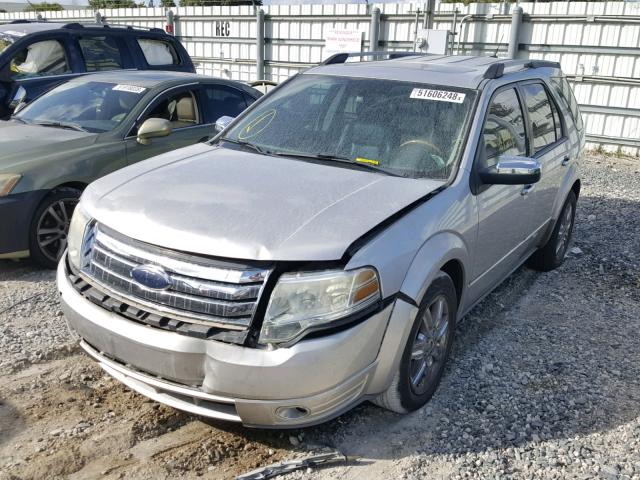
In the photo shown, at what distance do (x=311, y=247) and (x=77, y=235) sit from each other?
51.8 inches

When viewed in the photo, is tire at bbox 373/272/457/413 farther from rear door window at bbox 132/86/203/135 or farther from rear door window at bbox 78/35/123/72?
rear door window at bbox 78/35/123/72

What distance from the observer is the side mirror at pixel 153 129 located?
215 inches

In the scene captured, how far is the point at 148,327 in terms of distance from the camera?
2754 millimetres

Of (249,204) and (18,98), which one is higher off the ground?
(249,204)

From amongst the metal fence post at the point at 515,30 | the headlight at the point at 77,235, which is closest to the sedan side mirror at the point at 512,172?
the headlight at the point at 77,235

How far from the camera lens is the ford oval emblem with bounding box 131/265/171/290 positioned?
8.88ft

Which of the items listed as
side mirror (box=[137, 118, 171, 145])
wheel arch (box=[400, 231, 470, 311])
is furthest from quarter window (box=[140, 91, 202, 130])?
wheel arch (box=[400, 231, 470, 311])

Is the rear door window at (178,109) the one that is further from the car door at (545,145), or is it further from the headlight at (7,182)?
the car door at (545,145)

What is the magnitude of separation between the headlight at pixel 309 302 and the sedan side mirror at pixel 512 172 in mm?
1334

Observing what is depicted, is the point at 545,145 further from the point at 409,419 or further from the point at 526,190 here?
the point at 409,419

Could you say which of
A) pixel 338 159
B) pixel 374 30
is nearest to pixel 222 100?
A: pixel 338 159

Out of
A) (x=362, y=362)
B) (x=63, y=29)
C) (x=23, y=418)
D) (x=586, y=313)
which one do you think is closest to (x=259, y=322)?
(x=362, y=362)

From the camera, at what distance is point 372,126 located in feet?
12.6

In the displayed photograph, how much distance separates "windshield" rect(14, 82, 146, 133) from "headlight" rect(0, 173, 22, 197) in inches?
40.5
